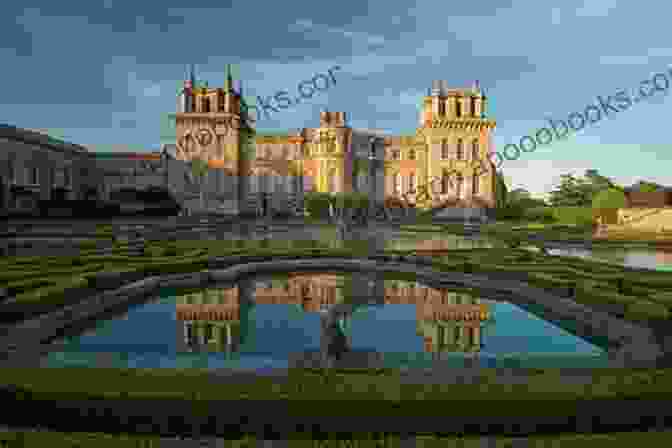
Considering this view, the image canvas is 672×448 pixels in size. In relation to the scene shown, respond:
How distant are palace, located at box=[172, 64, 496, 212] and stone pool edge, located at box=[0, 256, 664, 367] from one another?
40558 mm

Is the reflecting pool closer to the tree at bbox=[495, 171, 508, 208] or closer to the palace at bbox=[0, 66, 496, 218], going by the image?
the palace at bbox=[0, 66, 496, 218]

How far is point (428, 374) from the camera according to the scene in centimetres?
448

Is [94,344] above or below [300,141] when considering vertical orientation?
below

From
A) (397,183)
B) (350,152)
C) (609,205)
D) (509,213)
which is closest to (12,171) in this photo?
(350,152)

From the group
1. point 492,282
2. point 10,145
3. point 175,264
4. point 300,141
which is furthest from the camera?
point 300,141

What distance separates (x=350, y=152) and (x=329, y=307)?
50718 millimetres

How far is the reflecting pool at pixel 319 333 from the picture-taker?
17.0 ft

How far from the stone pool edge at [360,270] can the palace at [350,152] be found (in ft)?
133

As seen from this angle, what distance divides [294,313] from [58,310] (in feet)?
14.5

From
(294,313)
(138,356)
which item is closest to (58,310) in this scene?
(138,356)

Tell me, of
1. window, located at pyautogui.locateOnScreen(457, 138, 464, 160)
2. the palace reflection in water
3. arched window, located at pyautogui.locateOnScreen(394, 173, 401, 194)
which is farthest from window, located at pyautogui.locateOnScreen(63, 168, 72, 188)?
window, located at pyautogui.locateOnScreen(457, 138, 464, 160)

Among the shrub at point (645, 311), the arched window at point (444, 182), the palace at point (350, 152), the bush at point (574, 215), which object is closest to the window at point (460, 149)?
the palace at point (350, 152)

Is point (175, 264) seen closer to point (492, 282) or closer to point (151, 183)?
point (492, 282)

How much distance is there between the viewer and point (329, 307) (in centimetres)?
684
